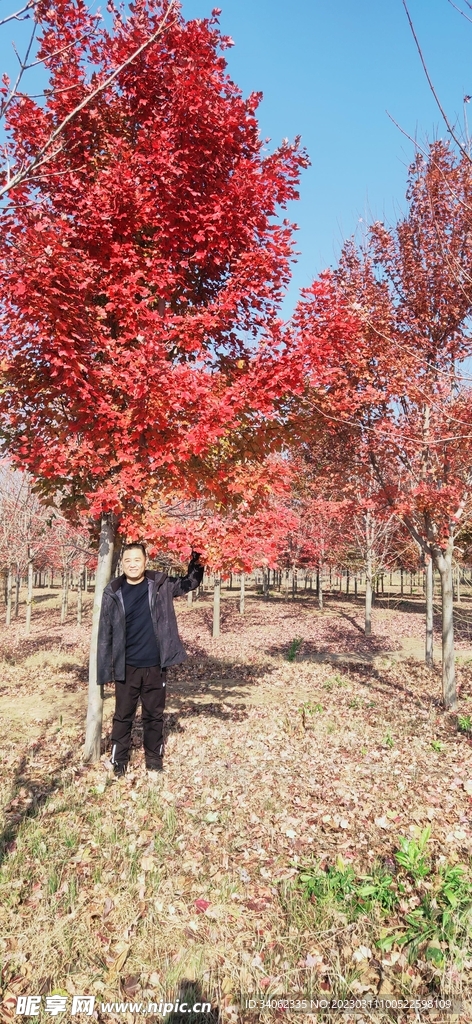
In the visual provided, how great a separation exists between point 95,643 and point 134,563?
1.18 meters

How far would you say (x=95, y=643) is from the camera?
5.43m

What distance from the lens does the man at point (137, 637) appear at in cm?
487

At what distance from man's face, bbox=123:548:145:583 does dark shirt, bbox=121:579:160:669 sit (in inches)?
5.7

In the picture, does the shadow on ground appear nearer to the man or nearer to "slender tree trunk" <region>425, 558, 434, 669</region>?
the man

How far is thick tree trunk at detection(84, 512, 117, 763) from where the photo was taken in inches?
217

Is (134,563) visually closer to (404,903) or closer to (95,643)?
(95,643)

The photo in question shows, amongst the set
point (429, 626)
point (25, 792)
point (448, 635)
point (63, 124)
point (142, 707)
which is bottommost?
point (25, 792)

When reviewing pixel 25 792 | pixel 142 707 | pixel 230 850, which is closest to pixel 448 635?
pixel 142 707

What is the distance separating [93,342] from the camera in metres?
4.95

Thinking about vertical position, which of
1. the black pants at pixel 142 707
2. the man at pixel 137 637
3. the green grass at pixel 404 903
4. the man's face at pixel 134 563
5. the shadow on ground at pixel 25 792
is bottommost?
the shadow on ground at pixel 25 792

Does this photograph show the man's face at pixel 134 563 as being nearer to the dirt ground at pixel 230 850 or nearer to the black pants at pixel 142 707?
the black pants at pixel 142 707

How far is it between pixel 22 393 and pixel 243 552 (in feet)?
8.78

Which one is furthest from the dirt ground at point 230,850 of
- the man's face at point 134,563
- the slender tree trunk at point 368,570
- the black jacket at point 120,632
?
the slender tree trunk at point 368,570

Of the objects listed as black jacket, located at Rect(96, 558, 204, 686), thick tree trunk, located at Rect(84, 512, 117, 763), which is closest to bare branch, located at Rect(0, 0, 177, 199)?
black jacket, located at Rect(96, 558, 204, 686)
